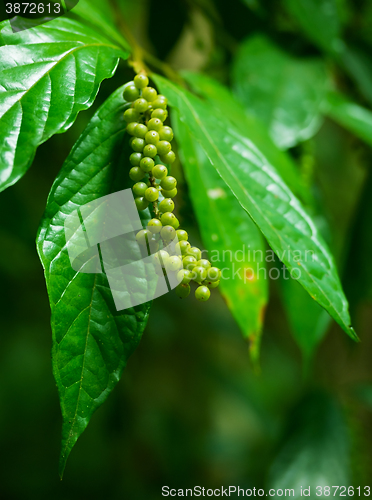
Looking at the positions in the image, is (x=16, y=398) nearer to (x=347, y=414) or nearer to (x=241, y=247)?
(x=347, y=414)

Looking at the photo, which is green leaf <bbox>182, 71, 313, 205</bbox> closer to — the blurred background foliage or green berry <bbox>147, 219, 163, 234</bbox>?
the blurred background foliage

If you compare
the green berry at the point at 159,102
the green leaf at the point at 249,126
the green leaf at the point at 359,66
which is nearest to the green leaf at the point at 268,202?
the green berry at the point at 159,102

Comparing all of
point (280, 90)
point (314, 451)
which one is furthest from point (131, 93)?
point (314, 451)

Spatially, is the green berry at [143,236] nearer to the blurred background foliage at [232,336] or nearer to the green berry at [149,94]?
the green berry at [149,94]

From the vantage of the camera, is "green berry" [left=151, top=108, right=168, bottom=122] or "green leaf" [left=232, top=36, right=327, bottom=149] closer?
"green berry" [left=151, top=108, right=168, bottom=122]

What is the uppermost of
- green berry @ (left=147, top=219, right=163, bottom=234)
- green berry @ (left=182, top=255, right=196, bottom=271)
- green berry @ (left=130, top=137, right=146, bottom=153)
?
green berry @ (left=130, top=137, right=146, bottom=153)

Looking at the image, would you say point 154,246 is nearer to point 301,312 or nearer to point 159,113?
point 159,113

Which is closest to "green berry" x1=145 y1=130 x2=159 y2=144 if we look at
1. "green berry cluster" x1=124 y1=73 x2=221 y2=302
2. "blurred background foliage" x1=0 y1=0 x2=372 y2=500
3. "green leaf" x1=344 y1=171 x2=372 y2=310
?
"green berry cluster" x1=124 y1=73 x2=221 y2=302

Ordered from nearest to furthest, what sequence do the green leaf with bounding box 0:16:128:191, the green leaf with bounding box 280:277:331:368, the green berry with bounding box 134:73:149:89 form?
the green leaf with bounding box 0:16:128:191, the green berry with bounding box 134:73:149:89, the green leaf with bounding box 280:277:331:368
